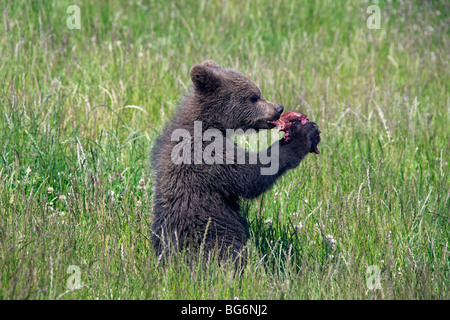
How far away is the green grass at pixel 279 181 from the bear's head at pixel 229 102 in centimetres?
70

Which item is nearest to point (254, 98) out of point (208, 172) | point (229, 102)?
point (229, 102)

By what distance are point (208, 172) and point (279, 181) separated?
1492 mm

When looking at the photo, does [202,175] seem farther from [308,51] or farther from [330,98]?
[308,51]

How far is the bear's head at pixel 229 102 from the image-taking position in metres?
4.65

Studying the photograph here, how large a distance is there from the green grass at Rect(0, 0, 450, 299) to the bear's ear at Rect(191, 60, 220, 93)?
1045mm

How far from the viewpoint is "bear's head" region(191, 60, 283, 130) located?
4.65 m

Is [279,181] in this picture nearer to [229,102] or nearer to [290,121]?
[290,121]

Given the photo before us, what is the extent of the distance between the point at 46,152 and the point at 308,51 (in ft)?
14.7

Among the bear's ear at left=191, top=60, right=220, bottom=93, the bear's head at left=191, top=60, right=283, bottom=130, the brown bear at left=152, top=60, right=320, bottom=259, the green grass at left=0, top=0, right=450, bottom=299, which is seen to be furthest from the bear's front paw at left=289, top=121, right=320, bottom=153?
the bear's ear at left=191, top=60, right=220, bottom=93

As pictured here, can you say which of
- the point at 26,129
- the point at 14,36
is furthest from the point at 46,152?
the point at 14,36

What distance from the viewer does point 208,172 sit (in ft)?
14.2

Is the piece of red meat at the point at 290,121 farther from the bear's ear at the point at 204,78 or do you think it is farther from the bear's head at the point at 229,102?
the bear's ear at the point at 204,78

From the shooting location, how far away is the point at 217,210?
4359 millimetres

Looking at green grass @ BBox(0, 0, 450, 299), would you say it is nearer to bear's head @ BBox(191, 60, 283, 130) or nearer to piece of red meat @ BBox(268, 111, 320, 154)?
piece of red meat @ BBox(268, 111, 320, 154)
